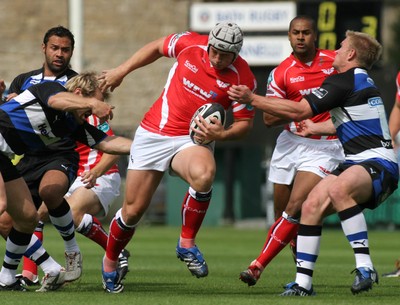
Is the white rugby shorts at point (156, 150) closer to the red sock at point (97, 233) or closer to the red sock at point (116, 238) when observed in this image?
the red sock at point (116, 238)

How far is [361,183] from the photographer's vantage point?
31.2ft

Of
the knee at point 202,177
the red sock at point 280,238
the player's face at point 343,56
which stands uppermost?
the player's face at point 343,56

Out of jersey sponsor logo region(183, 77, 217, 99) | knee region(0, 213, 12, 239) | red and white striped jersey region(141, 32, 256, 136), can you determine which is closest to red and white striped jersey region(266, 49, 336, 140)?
red and white striped jersey region(141, 32, 256, 136)

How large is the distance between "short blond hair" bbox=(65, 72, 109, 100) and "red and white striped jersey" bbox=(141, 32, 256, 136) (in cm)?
65

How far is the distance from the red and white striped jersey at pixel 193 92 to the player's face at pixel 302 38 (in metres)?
0.89

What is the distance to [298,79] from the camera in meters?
11.2

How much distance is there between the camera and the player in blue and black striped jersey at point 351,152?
31.3 feet

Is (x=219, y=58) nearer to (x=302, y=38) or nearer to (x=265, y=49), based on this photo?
(x=302, y=38)

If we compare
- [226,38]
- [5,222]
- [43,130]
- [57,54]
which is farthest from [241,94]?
[5,222]

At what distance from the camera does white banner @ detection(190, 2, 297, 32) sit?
29.4m

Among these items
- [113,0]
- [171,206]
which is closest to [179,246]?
[171,206]

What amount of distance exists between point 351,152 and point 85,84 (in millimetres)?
2226

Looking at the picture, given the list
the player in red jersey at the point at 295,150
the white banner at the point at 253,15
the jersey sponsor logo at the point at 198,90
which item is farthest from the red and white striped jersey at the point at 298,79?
the white banner at the point at 253,15

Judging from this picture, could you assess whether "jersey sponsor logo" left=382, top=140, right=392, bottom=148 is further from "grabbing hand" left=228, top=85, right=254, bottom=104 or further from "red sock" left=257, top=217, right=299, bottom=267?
"red sock" left=257, top=217, right=299, bottom=267
